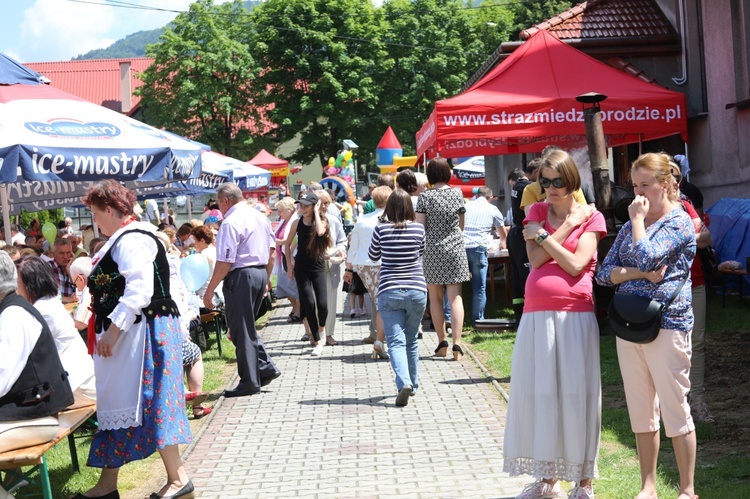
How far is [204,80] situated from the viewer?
56.2m

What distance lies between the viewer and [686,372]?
520cm

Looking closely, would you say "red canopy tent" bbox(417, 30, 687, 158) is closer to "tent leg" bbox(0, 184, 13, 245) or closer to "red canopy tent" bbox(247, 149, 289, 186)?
"tent leg" bbox(0, 184, 13, 245)

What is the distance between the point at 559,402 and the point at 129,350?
2458mm

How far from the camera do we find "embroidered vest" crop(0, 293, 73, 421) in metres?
5.30

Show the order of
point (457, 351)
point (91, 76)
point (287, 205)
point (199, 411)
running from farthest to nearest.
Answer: point (91, 76)
point (287, 205)
point (457, 351)
point (199, 411)

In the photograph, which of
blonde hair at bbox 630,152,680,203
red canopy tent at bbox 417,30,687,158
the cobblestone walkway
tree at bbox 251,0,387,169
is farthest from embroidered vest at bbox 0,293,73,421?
tree at bbox 251,0,387,169

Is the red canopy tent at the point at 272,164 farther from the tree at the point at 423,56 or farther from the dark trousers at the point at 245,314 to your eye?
the dark trousers at the point at 245,314

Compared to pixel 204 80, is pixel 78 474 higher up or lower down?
lower down

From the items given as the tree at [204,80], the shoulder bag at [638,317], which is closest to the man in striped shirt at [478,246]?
the shoulder bag at [638,317]

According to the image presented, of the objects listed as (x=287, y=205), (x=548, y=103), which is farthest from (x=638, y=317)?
(x=287, y=205)

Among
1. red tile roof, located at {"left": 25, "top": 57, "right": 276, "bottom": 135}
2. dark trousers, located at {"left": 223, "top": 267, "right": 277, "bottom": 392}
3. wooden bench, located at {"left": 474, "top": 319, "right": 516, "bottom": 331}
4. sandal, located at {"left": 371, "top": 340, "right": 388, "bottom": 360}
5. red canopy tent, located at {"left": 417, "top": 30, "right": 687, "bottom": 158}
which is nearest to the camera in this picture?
dark trousers, located at {"left": 223, "top": 267, "right": 277, "bottom": 392}

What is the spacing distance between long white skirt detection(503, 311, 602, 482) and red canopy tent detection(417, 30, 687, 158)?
6461mm

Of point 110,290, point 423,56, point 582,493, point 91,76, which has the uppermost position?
point 91,76

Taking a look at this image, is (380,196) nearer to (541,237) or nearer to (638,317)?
(541,237)
